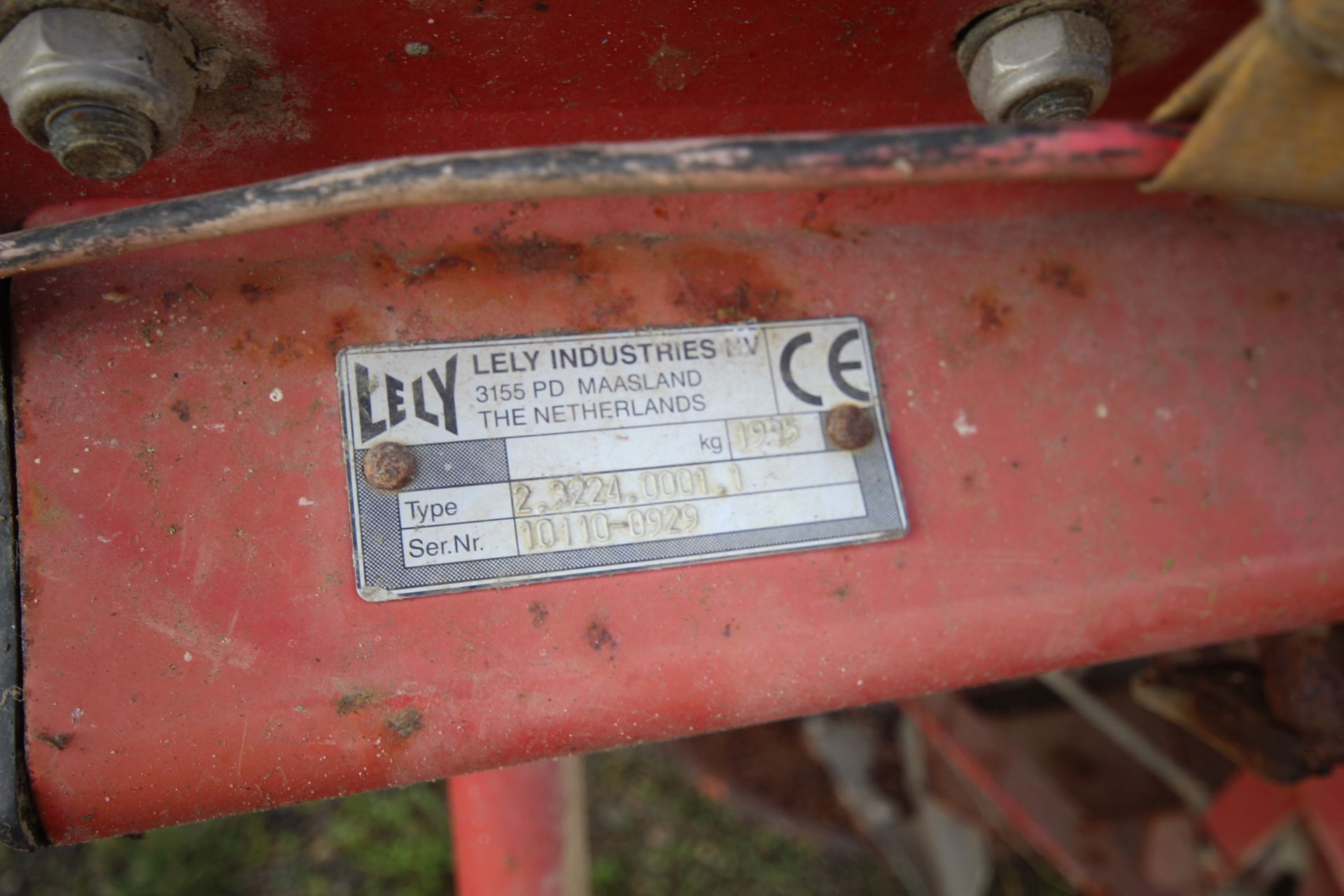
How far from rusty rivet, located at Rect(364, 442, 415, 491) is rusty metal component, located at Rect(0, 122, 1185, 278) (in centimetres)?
18

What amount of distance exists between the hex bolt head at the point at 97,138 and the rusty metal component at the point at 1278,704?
117 cm

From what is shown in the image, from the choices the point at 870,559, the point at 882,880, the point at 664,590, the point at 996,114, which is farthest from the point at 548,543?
the point at 882,880

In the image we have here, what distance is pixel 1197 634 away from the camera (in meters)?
0.78

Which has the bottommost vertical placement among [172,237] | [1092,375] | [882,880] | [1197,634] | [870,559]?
[882,880]

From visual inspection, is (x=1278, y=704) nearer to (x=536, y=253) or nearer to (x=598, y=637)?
(x=598, y=637)

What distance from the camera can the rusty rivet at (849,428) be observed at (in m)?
0.72

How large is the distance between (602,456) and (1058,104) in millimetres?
436

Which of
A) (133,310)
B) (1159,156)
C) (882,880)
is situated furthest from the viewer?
(882,880)

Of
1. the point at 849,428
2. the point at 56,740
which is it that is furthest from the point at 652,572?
the point at 56,740

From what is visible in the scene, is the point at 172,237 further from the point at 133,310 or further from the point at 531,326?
the point at 531,326

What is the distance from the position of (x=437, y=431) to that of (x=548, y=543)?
4.8 inches

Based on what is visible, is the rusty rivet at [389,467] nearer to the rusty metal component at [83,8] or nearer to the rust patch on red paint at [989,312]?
the rusty metal component at [83,8]

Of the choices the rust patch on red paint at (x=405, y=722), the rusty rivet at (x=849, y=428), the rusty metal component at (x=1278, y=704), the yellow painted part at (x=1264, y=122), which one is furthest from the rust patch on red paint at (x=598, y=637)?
the rusty metal component at (x=1278, y=704)

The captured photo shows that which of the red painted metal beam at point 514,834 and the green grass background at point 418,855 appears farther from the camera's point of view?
the green grass background at point 418,855
